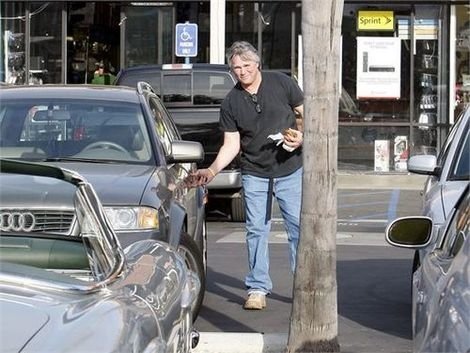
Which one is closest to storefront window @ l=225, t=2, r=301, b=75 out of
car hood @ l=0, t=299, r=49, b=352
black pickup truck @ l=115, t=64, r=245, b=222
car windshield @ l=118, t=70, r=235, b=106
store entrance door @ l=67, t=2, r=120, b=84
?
store entrance door @ l=67, t=2, r=120, b=84

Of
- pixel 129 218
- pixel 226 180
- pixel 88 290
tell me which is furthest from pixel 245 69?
pixel 226 180

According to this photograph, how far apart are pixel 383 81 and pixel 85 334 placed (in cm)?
1783

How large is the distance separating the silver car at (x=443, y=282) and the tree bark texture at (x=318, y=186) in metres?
1.33

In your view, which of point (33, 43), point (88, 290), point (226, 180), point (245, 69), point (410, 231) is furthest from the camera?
point (33, 43)

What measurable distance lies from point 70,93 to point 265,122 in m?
1.52

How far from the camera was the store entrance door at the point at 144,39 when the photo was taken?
20922 mm

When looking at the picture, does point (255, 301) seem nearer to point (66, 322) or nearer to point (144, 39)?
point (66, 322)

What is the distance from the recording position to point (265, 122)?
7785mm

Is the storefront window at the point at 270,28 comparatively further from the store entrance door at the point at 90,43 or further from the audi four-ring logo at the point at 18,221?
the audi four-ring logo at the point at 18,221

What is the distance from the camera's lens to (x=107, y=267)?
12.9ft

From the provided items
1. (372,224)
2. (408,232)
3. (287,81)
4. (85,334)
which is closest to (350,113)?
(372,224)

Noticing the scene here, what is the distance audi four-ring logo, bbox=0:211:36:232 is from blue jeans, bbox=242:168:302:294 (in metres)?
2.18

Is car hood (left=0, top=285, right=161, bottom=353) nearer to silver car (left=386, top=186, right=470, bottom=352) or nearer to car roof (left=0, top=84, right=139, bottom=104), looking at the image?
silver car (left=386, top=186, right=470, bottom=352)

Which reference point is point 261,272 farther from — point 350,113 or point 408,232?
point 350,113
